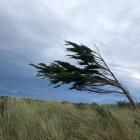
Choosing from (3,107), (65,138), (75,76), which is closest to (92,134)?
(65,138)

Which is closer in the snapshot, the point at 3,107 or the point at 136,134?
the point at 136,134

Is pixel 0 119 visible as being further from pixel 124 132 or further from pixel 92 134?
pixel 124 132

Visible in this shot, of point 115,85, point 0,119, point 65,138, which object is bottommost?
point 65,138

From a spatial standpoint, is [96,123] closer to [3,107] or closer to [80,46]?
[3,107]

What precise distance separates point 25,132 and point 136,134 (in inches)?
93.3

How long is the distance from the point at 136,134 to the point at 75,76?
14.5 meters

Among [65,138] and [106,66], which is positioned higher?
[106,66]

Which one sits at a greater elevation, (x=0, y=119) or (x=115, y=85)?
(x=115, y=85)

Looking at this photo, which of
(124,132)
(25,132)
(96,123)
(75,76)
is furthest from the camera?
(75,76)

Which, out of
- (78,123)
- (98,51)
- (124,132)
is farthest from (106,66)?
(124,132)

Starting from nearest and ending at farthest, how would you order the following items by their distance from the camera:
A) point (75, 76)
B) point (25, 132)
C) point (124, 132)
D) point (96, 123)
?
1. point (25, 132)
2. point (124, 132)
3. point (96, 123)
4. point (75, 76)

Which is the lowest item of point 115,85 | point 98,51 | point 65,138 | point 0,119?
point 65,138

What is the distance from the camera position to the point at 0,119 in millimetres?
8305

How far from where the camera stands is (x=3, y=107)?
9391mm
